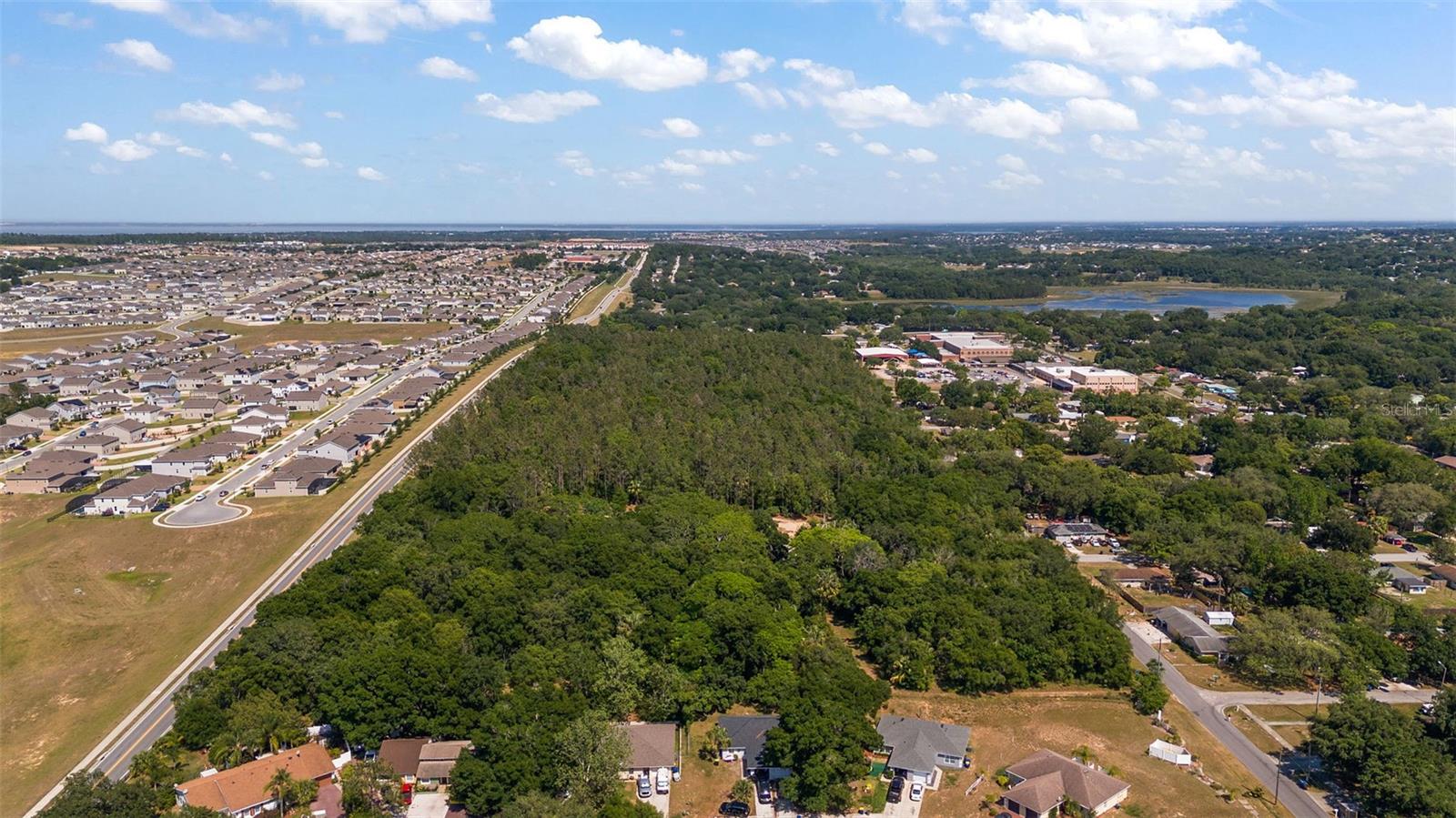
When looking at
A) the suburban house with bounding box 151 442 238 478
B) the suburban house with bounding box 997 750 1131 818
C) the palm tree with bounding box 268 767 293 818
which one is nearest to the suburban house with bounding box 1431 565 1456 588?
the suburban house with bounding box 997 750 1131 818

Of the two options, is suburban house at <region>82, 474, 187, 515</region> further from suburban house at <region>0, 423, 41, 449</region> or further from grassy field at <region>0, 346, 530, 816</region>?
suburban house at <region>0, 423, 41, 449</region>

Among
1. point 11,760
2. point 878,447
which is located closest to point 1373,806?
point 878,447

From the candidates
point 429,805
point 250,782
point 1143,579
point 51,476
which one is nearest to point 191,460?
point 51,476

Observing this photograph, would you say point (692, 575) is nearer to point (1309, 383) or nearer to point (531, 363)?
point (531, 363)

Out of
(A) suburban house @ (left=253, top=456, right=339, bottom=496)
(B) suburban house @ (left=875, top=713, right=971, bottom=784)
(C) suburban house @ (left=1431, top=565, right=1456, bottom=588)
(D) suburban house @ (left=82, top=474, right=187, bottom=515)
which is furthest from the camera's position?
A: (A) suburban house @ (left=253, top=456, right=339, bottom=496)

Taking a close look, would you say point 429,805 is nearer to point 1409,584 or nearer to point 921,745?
point 921,745

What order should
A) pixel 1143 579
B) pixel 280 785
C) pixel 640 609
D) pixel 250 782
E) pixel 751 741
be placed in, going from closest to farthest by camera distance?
pixel 280 785 → pixel 250 782 → pixel 751 741 → pixel 640 609 → pixel 1143 579

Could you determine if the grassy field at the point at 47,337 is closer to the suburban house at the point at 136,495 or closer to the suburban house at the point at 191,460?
the suburban house at the point at 191,460
